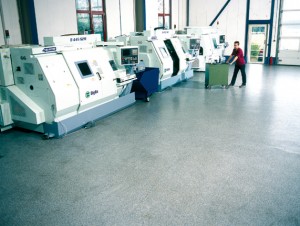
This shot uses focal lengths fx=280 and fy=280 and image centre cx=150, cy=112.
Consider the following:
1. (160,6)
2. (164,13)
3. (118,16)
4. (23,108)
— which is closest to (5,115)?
(23,108)

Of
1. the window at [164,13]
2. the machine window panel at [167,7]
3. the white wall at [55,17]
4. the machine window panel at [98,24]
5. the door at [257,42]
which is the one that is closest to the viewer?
the white wall at [55,17]

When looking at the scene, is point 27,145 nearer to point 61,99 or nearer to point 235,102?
point 61,99

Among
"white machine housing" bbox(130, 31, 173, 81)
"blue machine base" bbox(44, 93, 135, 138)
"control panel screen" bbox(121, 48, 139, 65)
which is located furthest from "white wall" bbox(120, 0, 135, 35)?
"blue machine base" bbox(44, 93, 135, 138)

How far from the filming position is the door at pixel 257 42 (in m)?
12.8

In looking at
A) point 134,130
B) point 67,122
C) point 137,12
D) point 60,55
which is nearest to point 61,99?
point 67,122

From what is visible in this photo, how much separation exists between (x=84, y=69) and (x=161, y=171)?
8.42 feet

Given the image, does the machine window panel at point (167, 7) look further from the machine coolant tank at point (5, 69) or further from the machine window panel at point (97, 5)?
the machine coolant tank at point (5, 69)

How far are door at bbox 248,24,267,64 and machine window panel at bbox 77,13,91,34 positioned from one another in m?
8.11

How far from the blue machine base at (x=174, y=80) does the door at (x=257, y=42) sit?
5320 mm

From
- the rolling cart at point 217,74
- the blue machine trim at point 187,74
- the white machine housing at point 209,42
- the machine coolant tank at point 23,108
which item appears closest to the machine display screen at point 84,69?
the machine coolant tank at point 23,108

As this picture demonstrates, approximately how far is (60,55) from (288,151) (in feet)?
13.0

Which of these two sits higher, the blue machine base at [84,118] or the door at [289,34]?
the door at [289,34]

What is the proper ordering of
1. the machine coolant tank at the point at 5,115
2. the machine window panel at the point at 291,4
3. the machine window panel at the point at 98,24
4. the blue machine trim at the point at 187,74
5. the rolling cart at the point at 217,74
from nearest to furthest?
the machine coolant tank at the point at 5,115, the rolling cart at the point at 217,74, the machine window panel at the point at 98,24, the blue machine trim at the point at 187,74, the machine window panel at the point at 291,4

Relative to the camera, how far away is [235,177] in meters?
3.40
